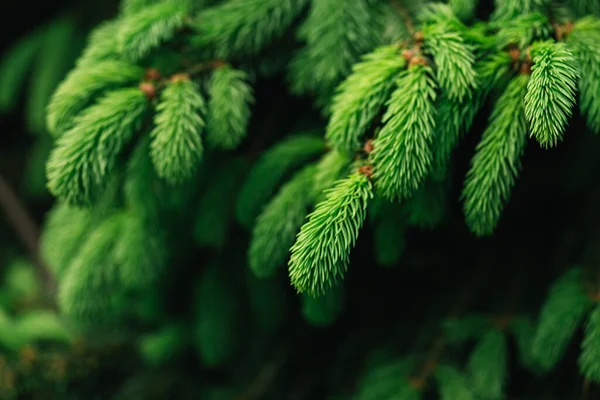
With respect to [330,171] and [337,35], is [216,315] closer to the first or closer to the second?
[330,171]

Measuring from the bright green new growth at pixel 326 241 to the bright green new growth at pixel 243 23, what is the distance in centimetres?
49

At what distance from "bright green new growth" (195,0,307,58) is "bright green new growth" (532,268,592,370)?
2.86 ft

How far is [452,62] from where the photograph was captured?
104 centimetres

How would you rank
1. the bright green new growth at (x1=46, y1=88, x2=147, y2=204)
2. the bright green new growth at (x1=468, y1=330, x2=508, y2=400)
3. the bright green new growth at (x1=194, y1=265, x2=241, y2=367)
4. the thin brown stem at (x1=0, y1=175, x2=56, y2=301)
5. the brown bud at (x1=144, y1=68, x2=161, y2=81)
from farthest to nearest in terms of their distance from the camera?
the thin brown stem at (x1=0, y1=175, x2=56, y2=301)
the bright green new growth at (x1=194, y1=265, x2=241, y2=367)
the bright green new growth at (x1=468, y1=330, x2=508, y2=400)
the brown bud at (x1=144, y1=68, x2=161, y2=81)
the bright green new growth at (x1=46, y1=88, x2=147, y2=204)

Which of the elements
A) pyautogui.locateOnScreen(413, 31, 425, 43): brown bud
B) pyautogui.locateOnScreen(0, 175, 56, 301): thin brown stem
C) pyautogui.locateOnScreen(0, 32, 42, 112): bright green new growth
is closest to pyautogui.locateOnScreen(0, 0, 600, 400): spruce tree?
pyautogui.locateOnScreen(413, 31, 425, 43): brown bud

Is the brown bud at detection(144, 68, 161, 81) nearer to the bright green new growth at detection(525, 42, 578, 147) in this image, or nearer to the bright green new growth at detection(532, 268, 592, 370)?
the bright green new growth at detection(525, 42, 578, 147)

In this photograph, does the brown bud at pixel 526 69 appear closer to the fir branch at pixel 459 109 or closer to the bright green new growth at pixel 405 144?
the fir branch at pixel 459 109

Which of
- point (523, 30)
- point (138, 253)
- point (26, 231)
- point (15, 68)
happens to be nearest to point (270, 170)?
point (138, 253)

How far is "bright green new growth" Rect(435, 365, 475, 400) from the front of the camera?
1.40 m

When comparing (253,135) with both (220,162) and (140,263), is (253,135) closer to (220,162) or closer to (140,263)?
(220,162)

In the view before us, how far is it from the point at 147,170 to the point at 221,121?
0.24m

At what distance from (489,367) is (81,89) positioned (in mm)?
1121

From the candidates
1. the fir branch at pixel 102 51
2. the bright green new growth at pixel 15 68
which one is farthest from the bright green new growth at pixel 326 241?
the bright green new growth at pixel 15 68

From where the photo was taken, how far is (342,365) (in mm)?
1834
